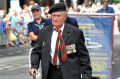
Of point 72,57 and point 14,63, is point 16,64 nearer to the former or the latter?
point 14,63

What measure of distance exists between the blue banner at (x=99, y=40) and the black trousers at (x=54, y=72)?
167 inches

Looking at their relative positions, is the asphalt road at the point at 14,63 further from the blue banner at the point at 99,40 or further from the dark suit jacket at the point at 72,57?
the dark suit jacket at the point at 72,57

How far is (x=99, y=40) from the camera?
1048 cm

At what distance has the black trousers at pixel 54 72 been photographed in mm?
6148

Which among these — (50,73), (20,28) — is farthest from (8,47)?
(50,73)

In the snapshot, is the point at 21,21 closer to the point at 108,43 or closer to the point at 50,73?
the point at 108,43

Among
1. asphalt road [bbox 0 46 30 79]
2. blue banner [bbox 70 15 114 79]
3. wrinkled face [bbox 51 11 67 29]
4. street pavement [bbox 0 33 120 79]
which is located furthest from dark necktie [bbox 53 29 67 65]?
asphalt road [bbox 0 46 30 79]

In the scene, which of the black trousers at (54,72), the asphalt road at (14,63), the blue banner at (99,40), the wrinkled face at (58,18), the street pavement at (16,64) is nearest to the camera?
the wrinkled face at (58,18)

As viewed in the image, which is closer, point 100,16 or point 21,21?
point 100,16

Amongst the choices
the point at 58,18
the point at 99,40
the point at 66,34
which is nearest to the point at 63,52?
the point at 66,34

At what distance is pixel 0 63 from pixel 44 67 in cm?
1168

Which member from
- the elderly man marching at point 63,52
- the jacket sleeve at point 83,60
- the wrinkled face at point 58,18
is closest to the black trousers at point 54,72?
the elderly man marching at point 63,52

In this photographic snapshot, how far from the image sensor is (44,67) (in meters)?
6.16

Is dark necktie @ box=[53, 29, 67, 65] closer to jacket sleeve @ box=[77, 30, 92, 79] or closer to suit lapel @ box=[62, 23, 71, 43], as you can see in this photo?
suit lapel @ box=[62, 23, 71, 43]
